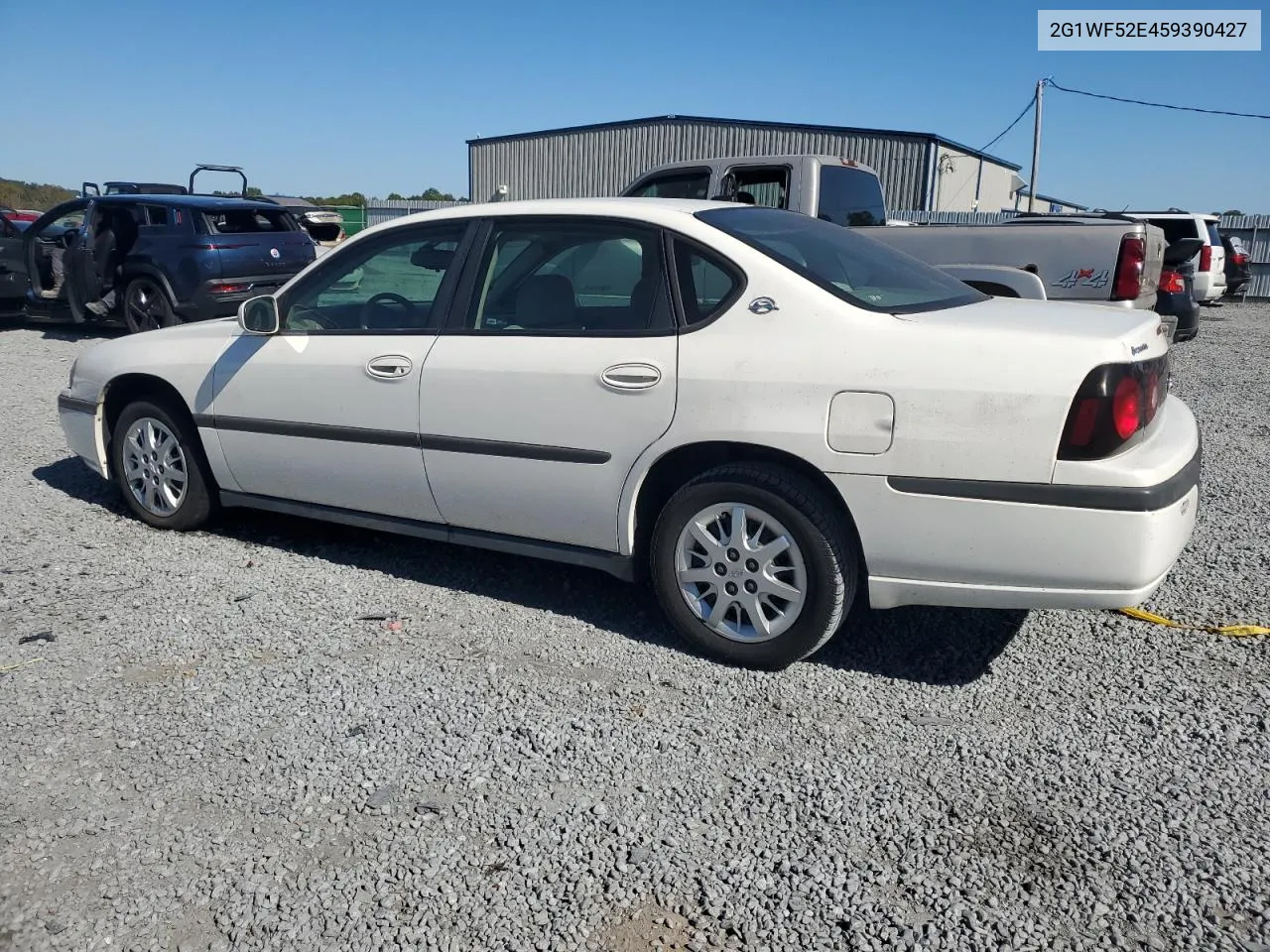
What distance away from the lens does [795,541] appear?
11.7 feet

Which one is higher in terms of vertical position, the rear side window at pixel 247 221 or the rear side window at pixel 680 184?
the rear side window at pixel 680 184

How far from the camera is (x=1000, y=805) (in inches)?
114

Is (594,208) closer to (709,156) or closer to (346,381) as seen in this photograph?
(346,381)

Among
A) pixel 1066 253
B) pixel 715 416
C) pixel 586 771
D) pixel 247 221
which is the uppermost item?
pixel 247 221

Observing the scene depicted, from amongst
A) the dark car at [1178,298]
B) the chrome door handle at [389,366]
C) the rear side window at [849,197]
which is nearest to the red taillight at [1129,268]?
the dark car at [1178,298]

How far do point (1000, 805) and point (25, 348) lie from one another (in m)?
12.7

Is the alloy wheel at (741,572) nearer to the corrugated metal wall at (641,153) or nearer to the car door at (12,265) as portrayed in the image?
the car door at (12,265)

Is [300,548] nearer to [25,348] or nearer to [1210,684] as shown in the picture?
[1210,684]

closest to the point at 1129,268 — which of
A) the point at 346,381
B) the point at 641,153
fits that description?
the point at 346,381

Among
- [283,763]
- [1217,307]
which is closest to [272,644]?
[283,763]

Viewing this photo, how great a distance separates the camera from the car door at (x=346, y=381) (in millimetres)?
4312

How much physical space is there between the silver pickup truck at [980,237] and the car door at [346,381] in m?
4.36

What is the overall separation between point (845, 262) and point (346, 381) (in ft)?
6.73

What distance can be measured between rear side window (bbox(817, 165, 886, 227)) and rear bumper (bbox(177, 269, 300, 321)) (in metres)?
5.72
